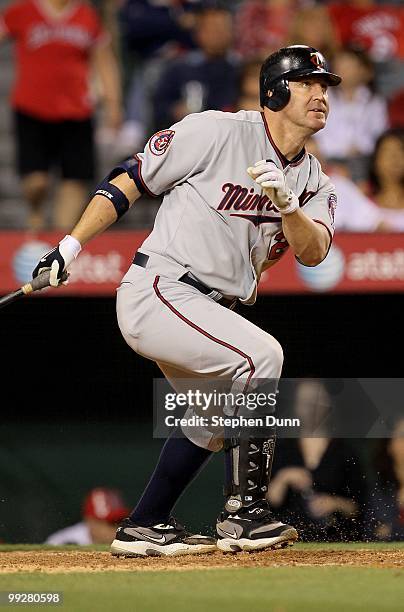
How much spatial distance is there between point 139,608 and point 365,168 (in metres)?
5.14

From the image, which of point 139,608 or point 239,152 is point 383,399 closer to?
point 239,152

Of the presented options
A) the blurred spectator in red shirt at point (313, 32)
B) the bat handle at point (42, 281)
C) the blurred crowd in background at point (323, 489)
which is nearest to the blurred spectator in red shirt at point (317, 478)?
the blurred crowd in background at point (323, 489)

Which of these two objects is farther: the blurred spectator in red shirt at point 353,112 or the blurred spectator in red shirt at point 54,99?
the blurred spectator in red shirt at point 353,112

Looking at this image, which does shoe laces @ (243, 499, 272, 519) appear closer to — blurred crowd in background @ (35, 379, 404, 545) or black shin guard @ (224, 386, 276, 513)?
black shin guard @ (224, 386, 276, 513)

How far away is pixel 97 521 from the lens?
6.18 meters

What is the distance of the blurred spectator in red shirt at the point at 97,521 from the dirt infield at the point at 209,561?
1803mm

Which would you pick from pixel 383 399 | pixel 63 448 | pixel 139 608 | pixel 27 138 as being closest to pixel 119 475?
pixel 63 448

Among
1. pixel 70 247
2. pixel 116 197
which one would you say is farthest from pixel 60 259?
pixel 116 197

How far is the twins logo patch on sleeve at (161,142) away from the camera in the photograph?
159 inches

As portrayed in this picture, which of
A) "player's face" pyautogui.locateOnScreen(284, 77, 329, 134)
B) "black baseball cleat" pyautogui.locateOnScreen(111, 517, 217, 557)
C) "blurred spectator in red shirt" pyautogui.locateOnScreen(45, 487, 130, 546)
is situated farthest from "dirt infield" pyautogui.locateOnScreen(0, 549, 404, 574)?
"blurred spectator in red shirt" pyautogui.locateOnScreen(45, 487, 130, 546)

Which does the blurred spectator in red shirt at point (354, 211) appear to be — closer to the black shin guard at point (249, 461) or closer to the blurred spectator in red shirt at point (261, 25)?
the blurred spectator in red shirt at point (261, 25)

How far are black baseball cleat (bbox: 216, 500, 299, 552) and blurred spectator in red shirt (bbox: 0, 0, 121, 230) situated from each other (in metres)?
3.36

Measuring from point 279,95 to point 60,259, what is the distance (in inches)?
36.8

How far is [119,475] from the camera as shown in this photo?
6.52m
